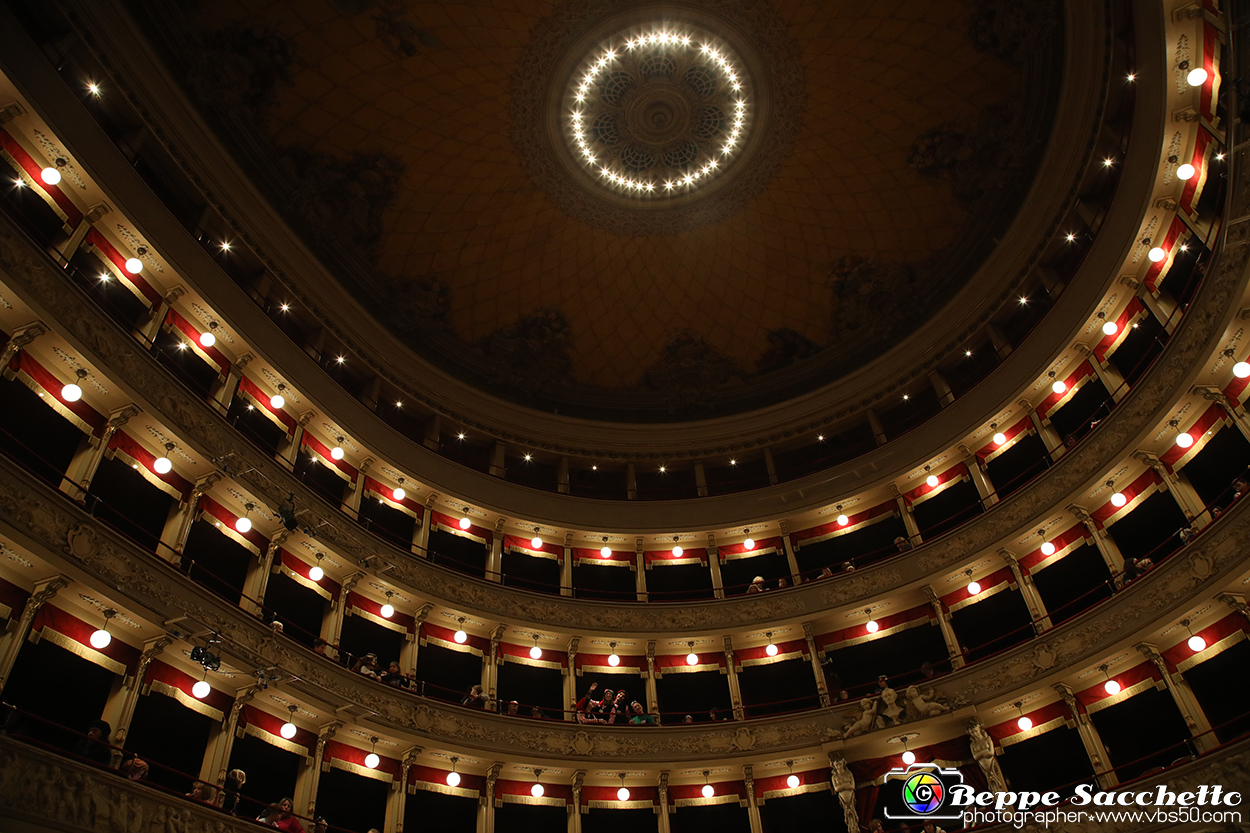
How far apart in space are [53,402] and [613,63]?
20189 millimetres

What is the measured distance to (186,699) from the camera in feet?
57.0

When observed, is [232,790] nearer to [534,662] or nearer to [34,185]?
[534,662]

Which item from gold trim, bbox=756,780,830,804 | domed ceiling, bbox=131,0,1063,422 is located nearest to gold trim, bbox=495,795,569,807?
gold trim, bbox=756,780,830,804

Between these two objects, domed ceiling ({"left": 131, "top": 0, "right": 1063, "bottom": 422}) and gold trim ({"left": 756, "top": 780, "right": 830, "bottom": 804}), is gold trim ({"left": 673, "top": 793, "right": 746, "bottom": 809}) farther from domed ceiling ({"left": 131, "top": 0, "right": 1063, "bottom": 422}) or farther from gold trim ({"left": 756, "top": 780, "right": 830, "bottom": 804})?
domed ceiling ({"left": 131, "top": 0, "right": 1063, "bottom": 422})

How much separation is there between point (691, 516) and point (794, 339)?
8.44m

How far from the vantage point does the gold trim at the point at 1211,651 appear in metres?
18.2

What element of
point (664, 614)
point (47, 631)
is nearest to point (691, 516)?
point (664, 614)

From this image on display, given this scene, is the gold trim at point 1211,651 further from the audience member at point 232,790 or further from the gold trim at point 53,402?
the gold trim at point 53,402

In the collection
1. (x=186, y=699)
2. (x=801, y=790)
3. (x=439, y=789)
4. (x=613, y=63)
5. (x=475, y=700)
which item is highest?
(x=613, y=63)

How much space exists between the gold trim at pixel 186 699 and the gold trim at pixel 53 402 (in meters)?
5.71

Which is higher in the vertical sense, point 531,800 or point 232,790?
point 531,800

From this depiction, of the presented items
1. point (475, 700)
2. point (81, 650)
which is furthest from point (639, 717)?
point (81, 650)

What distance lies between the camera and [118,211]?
62.5 ft

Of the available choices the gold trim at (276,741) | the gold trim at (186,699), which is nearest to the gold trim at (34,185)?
the gold trim at (186,699)
